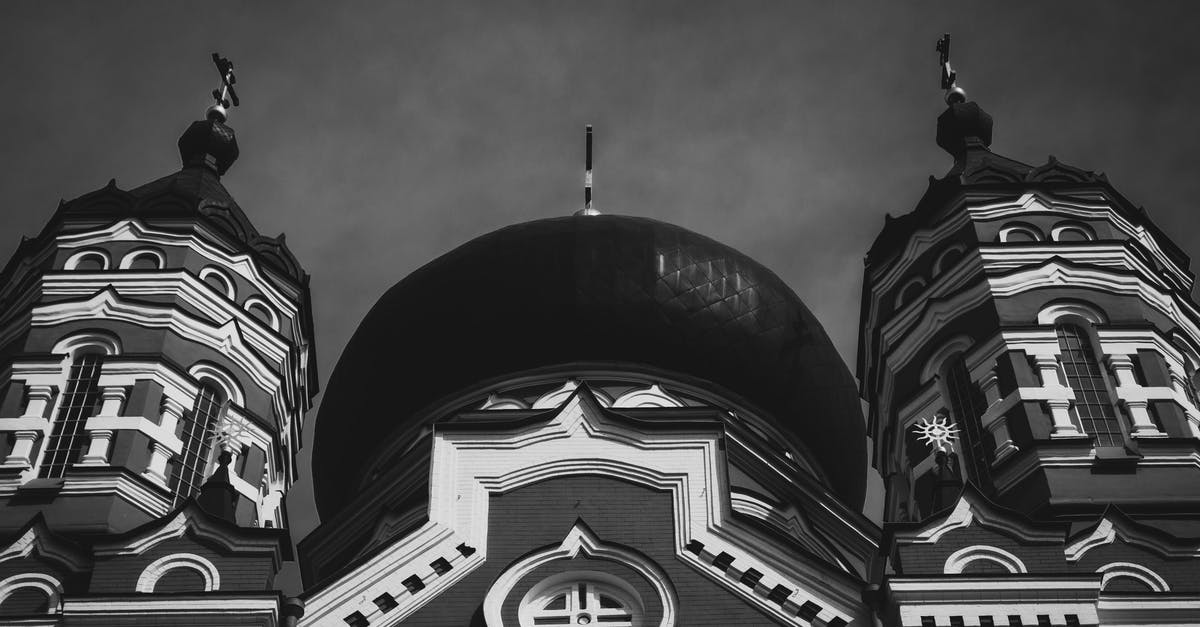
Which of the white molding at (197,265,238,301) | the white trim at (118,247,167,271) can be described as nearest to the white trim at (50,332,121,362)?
the white trim at (118,247,167,271)

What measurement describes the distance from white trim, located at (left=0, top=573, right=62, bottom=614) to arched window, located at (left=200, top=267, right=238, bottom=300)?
14.2 ft

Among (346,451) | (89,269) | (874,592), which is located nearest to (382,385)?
(346,451)

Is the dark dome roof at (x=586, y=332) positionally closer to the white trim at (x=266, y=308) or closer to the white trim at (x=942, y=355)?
the white trim at (x=266, y=308)

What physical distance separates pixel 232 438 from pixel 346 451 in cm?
162

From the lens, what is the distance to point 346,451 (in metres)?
16.2

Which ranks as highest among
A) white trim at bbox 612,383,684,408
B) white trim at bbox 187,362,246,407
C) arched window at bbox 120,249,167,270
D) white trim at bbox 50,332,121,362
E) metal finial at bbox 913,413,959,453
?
arched window at bbox 120,249,167,270

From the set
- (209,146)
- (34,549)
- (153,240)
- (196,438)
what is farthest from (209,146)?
(34,549)

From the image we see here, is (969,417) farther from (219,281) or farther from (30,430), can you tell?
(30,430)

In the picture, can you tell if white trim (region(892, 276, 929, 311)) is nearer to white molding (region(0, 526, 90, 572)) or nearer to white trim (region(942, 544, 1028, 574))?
white trim (region(942, 544, 1028, 574))

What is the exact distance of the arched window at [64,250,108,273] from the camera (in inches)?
625

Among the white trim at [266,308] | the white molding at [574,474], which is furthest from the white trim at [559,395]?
the white molding at [574,474]

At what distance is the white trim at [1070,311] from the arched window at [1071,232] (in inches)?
41.6

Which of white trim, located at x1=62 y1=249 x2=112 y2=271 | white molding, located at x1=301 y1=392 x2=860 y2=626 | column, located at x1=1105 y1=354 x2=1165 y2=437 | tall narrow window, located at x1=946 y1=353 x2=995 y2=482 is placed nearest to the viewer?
white molding, located at x1=301 y1=392 x2=860 y2=626

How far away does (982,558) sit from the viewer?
10.8m
